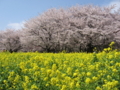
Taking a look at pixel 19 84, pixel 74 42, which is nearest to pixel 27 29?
pixel 74 42

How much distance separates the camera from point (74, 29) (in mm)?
24859

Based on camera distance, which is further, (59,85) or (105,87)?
(59,85)

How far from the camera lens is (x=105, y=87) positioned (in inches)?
142

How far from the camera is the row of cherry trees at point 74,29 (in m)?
24.4

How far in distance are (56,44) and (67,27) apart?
2399mm

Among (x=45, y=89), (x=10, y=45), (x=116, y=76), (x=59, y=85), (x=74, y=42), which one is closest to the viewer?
(x=59, y=85)

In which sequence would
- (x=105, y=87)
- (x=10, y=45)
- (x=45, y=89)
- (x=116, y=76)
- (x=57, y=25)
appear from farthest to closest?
(x=10, y=45) → (x=57, y=25) → (x=116, y=76) → (x=45, y=89) → (x=105, y=87)

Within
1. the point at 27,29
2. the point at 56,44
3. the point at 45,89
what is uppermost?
the point at 27,29

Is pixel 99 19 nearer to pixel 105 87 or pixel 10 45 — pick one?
pixel 10 45

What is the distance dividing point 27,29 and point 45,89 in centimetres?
2420

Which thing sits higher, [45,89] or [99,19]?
[99,19]

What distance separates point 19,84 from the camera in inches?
185

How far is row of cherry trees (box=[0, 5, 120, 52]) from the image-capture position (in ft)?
80.1

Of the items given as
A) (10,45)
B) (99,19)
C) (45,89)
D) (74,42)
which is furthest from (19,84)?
(10,45)
